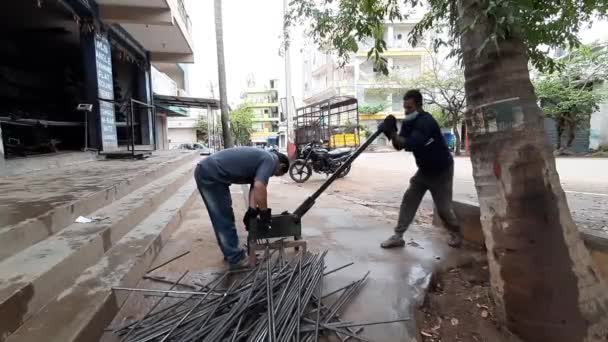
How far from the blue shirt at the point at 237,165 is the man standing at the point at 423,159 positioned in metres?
1.19

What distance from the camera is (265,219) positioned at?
9.89 feet

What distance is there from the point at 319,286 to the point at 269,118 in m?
56.5

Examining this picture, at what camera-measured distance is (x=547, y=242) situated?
2.27m

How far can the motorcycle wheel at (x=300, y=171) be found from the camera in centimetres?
1015

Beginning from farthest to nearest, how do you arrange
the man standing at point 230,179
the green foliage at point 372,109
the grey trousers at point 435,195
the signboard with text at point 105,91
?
1. the green foliage at point 372,109
2. the signboard with text at point 105,91
3. the grey trousers at point 435,195
4. the man standing at point 230,179

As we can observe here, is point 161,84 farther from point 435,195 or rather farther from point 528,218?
point 528,218

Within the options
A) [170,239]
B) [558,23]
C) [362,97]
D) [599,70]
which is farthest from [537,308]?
[362,97]

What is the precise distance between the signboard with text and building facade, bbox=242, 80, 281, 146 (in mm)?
43612

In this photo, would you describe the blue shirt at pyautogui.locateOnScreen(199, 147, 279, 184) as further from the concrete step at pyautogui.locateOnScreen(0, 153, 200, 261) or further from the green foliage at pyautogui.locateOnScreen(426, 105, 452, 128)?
the green foliage at pyautogui.locateOnScreen(426, 105, 452, 128)

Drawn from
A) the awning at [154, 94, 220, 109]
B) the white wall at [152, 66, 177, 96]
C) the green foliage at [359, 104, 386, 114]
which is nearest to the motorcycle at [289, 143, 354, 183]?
the awning at [154, 94, 220, 109]

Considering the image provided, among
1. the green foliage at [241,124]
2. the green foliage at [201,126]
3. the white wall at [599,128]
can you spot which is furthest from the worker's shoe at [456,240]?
the green foliage at [201,126]

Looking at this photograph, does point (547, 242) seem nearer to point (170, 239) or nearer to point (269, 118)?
point (170, 239)

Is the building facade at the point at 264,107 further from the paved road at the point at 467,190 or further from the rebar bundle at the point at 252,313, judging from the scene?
the rebar bundle at the point at 252,313

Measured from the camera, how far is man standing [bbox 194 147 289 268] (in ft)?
10.2
